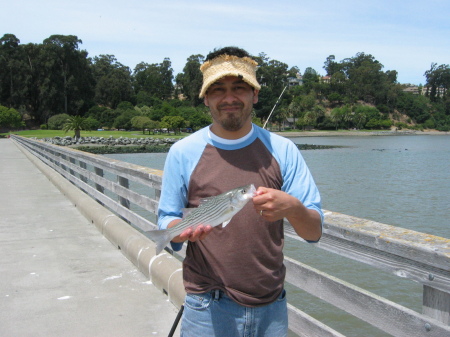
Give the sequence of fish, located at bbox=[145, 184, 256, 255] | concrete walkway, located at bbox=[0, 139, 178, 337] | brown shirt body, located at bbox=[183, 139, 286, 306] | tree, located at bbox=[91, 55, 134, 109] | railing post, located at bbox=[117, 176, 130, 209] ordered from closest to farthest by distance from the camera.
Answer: fish, located at bbox=[145, 184, 256, 255] → brown shirt body, located at bbox=[183, 139, 286, 306] → concrete walkway, located at bbox=[0, 139, 178, 337] → railing post, located at bbox=[117, 176, 130, 209] → tree, located at bbox=[91, 55, 134, 109]

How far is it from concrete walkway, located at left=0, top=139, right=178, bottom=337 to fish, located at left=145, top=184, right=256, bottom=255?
2.18 m

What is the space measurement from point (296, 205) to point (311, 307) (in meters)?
6.69

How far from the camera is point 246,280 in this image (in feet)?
7.16

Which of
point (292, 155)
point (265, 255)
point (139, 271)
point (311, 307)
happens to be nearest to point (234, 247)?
point (265, 255)

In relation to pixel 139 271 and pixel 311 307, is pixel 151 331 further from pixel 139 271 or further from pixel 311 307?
pixel 311 307

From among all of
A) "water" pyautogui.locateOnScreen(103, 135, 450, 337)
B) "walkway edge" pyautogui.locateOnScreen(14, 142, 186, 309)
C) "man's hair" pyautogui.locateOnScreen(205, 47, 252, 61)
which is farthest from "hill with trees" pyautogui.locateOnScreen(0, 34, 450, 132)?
"man's hair" pyautogui.locateOnScreen(205, 47, 252, 61)

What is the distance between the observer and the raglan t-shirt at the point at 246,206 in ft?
7.12

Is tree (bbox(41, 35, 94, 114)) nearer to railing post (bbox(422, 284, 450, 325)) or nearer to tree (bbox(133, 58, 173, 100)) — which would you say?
tree (bbox(133, 58, 173, 100))

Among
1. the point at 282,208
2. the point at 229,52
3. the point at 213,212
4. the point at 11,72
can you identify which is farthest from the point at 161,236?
the point at 11,72

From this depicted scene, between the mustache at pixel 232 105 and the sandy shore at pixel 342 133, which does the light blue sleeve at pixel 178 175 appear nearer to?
the mustache at pixel 232 105

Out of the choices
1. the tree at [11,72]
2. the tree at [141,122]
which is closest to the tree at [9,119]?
the tree at [11,72]

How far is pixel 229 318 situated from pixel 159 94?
14315cm

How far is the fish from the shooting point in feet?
6.19

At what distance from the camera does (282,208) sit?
1935 mm
